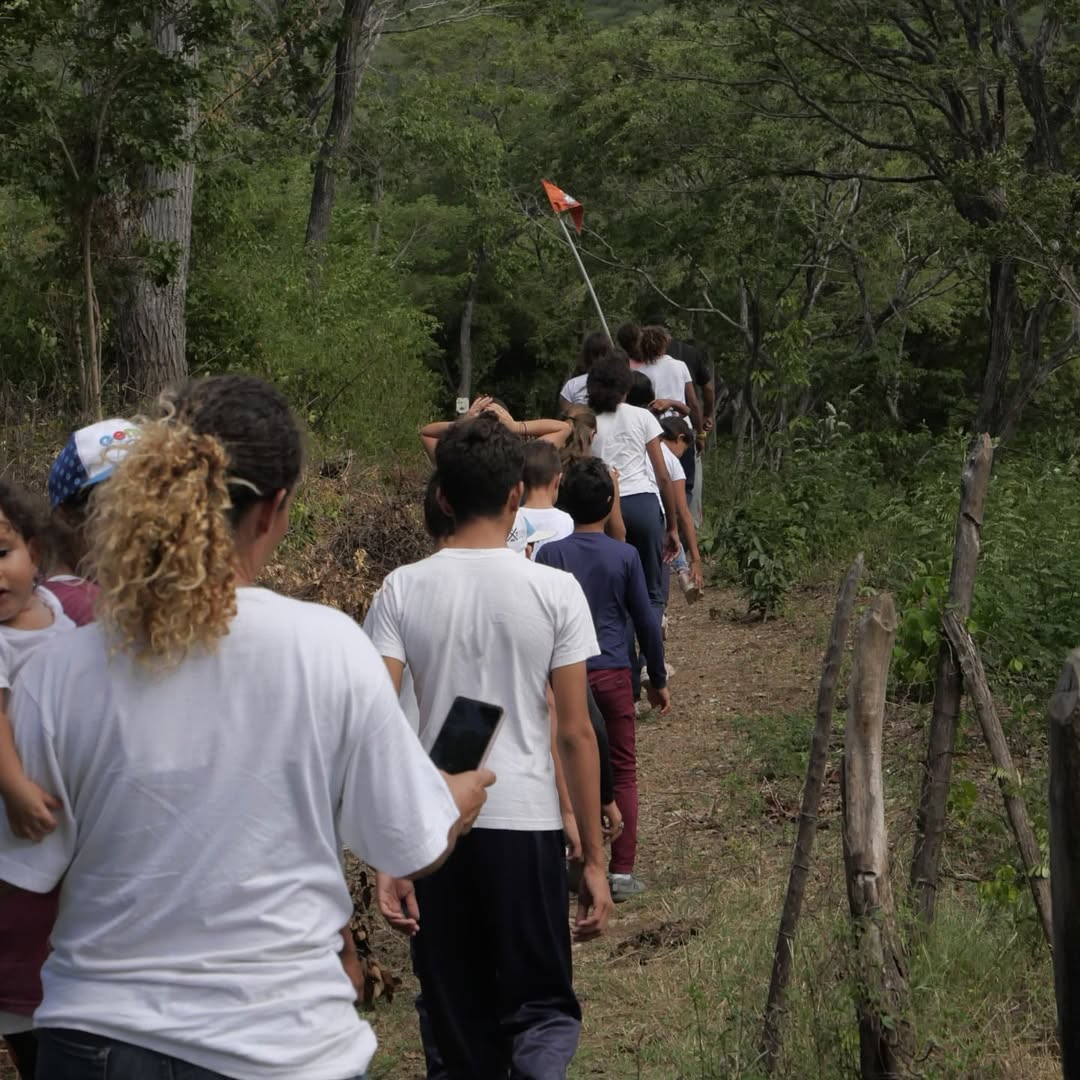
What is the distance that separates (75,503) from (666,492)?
5.76 meters

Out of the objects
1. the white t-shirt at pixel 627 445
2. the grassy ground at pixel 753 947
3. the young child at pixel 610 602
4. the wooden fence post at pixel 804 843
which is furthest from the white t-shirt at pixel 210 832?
the white t-shirt at pixel 627 445

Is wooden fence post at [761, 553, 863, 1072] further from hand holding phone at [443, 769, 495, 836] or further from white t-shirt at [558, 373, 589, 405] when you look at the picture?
white t-shirt at [558, 373, 589, 405]

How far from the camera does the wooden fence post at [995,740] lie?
4.52 m

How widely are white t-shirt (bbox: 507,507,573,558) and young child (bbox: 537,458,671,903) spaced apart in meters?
0.06

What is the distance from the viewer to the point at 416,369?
20.2 metres

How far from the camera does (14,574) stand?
3033 mm

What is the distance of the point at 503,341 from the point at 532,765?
38.9 meters

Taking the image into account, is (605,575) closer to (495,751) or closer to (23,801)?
(495,751)

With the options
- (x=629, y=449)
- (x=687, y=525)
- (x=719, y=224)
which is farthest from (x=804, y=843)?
(x=719, y=224)

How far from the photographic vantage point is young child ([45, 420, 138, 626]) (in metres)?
2.78

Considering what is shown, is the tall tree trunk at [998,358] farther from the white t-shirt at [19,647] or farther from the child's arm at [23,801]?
the child's arm at [23,801]

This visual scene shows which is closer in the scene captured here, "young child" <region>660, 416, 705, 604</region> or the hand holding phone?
the hand holding phone

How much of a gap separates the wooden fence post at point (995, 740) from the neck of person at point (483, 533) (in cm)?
142

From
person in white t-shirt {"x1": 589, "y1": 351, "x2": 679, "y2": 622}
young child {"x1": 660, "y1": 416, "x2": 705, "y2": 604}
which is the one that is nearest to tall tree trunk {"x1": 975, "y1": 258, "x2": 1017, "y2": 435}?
young child {"x1": 660, "y1": 416, "x2": 705, "y2": 604}
